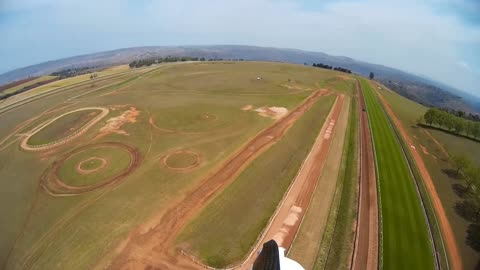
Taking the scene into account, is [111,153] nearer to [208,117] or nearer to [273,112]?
[208,117]

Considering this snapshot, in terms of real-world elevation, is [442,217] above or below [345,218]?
above

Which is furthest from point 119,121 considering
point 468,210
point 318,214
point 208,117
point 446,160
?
point 446,160

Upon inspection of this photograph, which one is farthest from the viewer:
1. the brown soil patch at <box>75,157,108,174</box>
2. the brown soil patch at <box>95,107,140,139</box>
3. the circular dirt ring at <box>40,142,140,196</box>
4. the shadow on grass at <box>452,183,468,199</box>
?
the brown soil patch at <box>95,107,140,139</box>

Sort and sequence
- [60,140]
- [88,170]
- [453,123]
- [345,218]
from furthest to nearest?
[453,123] → [60,140] → [88,170] → [345,218]

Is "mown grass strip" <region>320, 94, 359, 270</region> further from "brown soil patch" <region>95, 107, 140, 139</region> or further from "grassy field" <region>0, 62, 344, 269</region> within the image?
"brown soil patch" <region>95, 107, 140, 139</region>

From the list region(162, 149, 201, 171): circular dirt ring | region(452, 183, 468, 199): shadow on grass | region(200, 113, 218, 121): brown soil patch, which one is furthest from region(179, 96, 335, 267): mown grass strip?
region(452, 183, 468, 199): shadow on grass

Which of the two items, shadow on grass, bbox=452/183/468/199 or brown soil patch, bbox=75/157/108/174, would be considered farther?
brown soil patch, bbox=75/157/108/174
